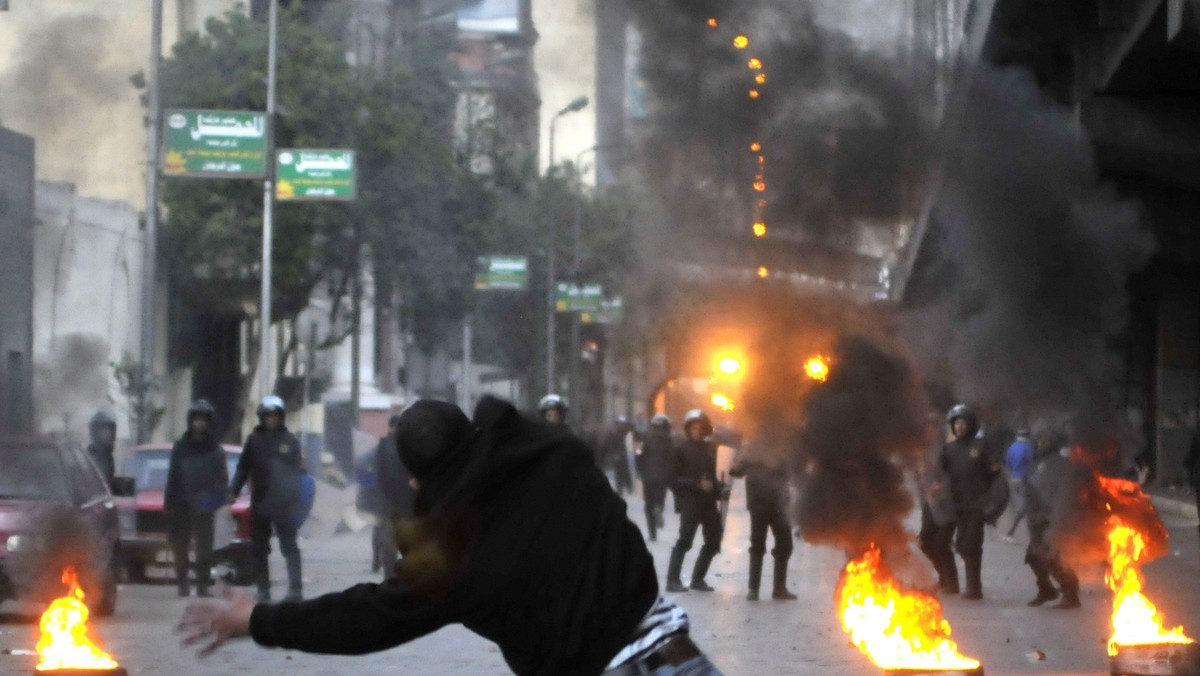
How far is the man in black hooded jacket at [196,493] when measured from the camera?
16.8m

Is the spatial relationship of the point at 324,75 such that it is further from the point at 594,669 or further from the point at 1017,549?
the point at 594,669

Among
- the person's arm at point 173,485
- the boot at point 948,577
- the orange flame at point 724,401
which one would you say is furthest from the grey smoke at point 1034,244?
the person's arm at point 173,485

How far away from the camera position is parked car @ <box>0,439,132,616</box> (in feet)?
44.3

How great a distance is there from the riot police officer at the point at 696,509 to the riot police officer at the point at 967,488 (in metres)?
1.96

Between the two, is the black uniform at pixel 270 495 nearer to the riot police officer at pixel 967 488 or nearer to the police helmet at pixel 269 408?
the police helmet at pixel 269 408

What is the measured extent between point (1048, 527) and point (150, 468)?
9.18 meters

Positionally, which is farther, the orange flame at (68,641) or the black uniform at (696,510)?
the black uniform at (696,510)

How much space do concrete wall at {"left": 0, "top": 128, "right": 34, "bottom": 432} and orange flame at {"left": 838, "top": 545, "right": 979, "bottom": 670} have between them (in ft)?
22.5

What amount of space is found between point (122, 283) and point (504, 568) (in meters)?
20.8

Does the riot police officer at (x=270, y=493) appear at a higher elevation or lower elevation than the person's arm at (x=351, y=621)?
lower

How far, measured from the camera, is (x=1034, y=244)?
19266 millimetres

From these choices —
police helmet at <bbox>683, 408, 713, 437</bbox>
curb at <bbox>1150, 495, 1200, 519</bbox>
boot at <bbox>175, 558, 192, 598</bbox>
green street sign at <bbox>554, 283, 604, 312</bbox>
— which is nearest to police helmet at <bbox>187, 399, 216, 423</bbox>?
boot at <bbox>175, 558, 192, 598</bbox>

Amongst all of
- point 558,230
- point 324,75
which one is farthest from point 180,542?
point 558,230

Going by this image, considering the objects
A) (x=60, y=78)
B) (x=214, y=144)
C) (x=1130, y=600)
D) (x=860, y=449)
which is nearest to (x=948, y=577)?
(x=860, y=449)
